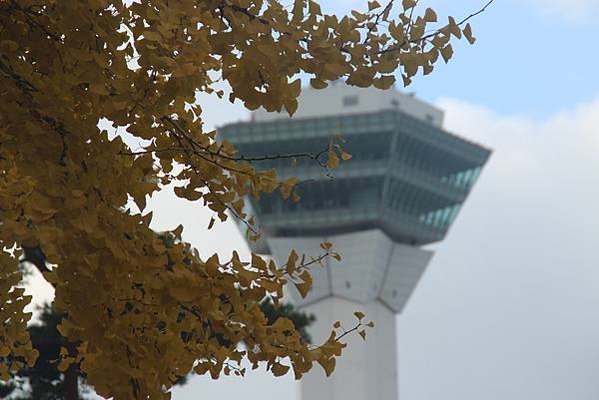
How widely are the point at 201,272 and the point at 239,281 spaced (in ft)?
0.86

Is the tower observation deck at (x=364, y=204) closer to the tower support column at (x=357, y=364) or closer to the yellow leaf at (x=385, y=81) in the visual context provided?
the tower support column at (x=357, y=364)

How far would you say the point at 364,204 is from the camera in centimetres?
11194

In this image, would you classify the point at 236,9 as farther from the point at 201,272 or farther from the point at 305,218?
the point at 305,218

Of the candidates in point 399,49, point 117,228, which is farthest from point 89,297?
point 399,49

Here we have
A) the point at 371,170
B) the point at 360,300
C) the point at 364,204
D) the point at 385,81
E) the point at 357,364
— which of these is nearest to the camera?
the point at 385,81

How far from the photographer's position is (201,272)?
26.9ft

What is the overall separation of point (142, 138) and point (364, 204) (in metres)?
103

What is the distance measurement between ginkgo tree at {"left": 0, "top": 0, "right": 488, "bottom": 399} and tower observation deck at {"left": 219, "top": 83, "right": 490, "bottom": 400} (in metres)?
99.4

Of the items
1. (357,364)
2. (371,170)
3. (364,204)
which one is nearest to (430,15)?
(357,364)

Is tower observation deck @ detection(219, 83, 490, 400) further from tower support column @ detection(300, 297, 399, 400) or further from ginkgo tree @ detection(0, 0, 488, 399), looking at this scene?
ginkgo tree @ detection(0, 0, 488, 399)

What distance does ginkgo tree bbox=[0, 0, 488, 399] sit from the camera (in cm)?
779

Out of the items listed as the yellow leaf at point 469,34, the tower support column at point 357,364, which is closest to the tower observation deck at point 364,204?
the tower support column at point 357,364

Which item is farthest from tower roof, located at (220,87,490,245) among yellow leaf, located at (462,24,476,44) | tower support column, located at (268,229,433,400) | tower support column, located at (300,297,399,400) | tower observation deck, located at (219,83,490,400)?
yellow leaf, located at (462,24,476,44)

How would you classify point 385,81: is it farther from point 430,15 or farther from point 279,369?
point 279,369
